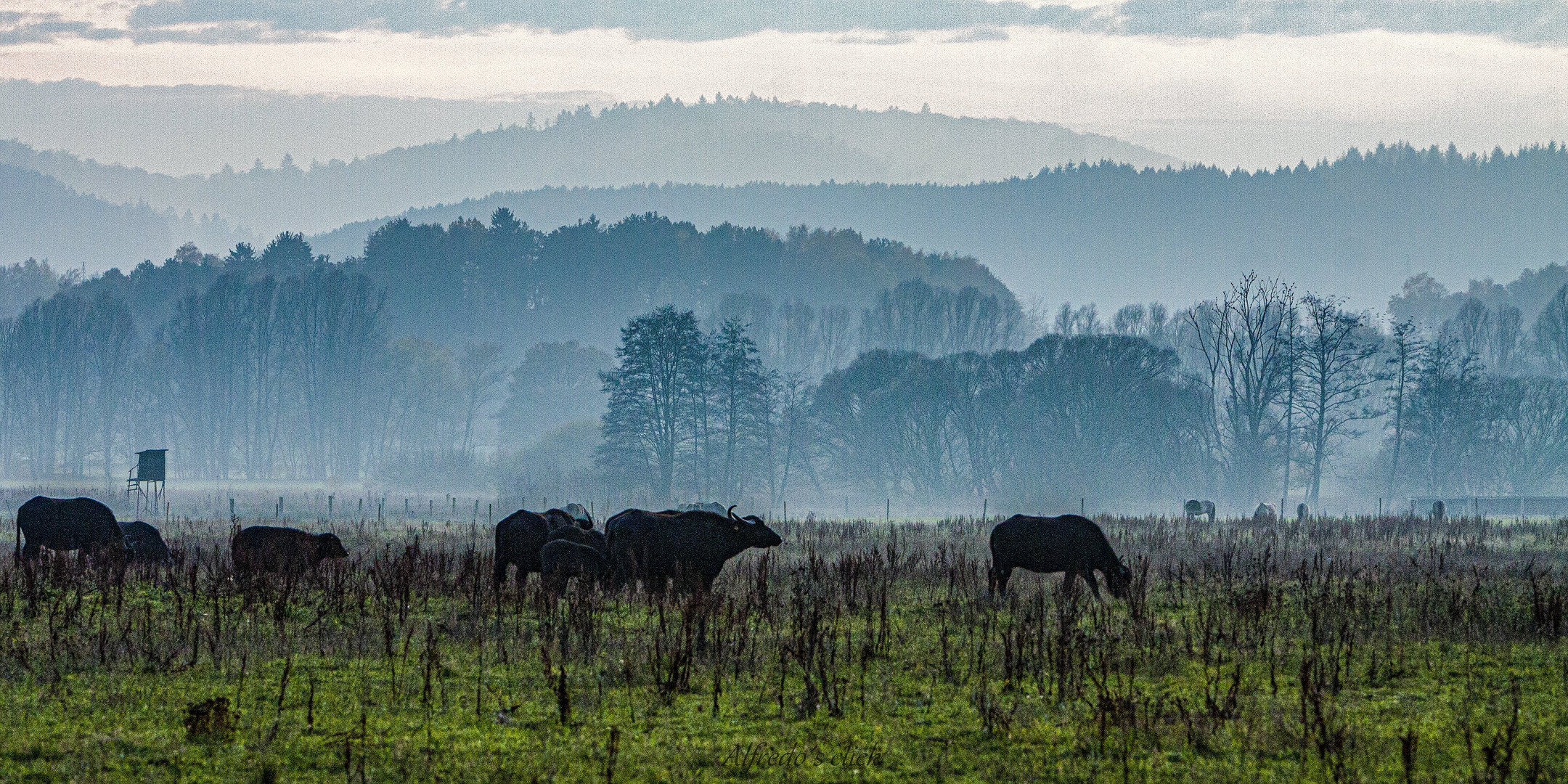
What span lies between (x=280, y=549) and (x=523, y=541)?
4492mm

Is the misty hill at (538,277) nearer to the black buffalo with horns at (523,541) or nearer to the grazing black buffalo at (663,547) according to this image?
the black buffalo with horns at (523,541)

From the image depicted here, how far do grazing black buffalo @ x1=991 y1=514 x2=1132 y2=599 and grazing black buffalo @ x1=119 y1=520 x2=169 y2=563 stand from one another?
13868 mm

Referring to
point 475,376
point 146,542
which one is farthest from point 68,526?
point 475,376

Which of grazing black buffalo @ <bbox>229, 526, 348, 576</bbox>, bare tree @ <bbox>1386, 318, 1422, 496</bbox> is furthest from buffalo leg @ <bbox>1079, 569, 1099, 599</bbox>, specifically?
bare tree @ <bbox>1386, 318, 1422, 496</bbox>

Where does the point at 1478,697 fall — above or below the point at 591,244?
below

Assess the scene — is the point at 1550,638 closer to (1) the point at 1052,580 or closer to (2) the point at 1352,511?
(1) the point at 1052,580

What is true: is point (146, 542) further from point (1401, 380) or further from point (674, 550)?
point (1401, 380)

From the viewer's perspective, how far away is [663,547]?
19484 millimetres

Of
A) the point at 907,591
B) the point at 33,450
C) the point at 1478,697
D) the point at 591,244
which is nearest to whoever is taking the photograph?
the point at 1478,697

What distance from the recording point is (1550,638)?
584 inches

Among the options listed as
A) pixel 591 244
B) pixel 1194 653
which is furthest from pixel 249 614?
pixel 591 244

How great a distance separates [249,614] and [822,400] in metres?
63.4

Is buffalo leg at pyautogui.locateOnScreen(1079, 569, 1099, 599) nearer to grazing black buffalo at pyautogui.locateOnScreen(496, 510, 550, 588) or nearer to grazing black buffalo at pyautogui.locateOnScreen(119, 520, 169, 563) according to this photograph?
grazing black buffalo at pyautogui.locateOnScreen(496, 510, 550, 588)

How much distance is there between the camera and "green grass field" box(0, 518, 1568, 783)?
9.78 metres
